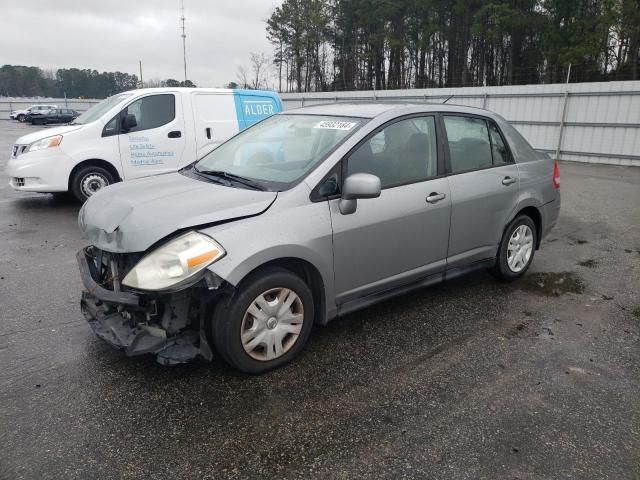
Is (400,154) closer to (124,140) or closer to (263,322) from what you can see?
(263,322)

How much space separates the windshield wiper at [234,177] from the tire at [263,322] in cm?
65

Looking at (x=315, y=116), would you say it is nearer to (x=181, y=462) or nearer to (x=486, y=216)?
(x=486, y=216)

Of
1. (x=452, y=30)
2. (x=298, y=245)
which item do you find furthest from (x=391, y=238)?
(x=452, y=30)

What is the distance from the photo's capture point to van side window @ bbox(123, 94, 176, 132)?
8.17 m

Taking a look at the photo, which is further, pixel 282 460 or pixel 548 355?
pixel 548 355

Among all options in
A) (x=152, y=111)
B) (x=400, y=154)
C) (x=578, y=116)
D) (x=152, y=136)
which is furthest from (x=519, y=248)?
(x=578, y=116)

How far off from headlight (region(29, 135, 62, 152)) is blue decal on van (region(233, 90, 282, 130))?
2993mm

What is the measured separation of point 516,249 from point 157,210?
340 cm

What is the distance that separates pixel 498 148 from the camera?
15.2ft

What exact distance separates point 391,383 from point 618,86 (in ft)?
46.4

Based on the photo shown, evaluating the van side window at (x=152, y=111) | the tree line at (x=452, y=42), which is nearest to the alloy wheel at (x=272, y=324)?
the van side window at (x=152, y=111)

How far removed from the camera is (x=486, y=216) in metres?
4.36

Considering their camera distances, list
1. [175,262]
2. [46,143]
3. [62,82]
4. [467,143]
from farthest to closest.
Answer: [62,82] → [46,143] → [467,143] → [175,262]

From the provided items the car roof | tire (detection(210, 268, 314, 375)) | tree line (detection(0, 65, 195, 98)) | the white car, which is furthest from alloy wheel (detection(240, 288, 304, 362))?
tree line (detection(0, 65, 195, 98))
